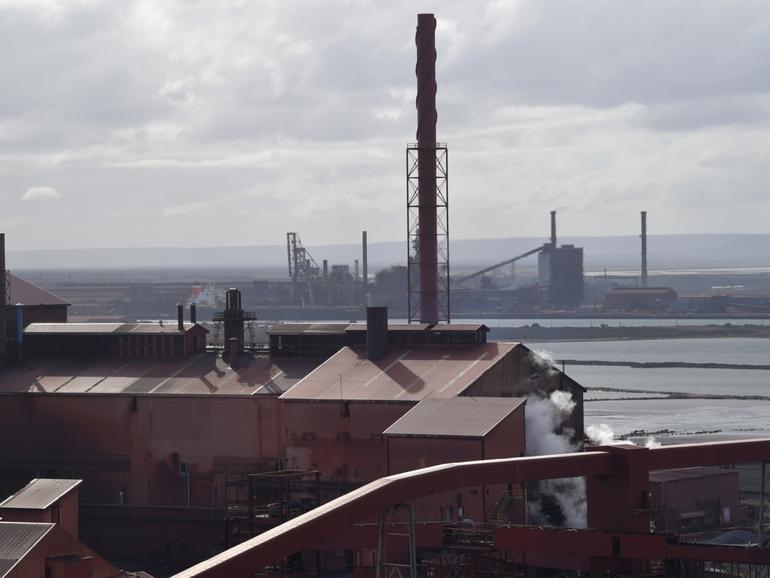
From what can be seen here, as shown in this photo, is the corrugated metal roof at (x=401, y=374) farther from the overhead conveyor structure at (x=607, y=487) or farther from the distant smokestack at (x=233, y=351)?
the overhead conveyor structure at (x=607, y=487)

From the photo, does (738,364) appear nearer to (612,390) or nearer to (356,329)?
(612,390)

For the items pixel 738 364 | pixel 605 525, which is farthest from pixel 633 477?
pixel 738 364

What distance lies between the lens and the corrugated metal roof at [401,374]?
46094mm

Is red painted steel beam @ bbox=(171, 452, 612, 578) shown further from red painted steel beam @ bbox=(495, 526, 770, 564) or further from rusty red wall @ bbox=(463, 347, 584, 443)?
rusty red wall @ bbox=(463, 347, 584, 443)

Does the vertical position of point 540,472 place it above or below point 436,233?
below

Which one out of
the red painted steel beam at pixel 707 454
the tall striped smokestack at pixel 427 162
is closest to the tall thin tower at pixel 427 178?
the tall striped smokestack at pixel 427 162

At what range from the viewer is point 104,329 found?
5697cm

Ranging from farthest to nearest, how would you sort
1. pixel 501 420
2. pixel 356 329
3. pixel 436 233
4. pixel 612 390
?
pixel 612 390 → pixel 436 233 → pixel 356 329 → pixel 501 420

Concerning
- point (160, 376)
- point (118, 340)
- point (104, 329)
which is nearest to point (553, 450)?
point (160, 376)

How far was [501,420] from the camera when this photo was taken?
4119 centimetres

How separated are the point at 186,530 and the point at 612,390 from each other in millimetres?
73618

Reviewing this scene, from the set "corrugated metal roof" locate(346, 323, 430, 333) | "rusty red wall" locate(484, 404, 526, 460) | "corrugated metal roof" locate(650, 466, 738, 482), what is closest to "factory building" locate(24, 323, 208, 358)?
"corrugated metal roof" locate(346, 323, 430, 333)

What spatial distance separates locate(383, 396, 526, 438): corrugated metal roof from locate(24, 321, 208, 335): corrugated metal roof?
1523 cm

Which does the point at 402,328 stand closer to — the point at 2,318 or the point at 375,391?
the point at 375,391
